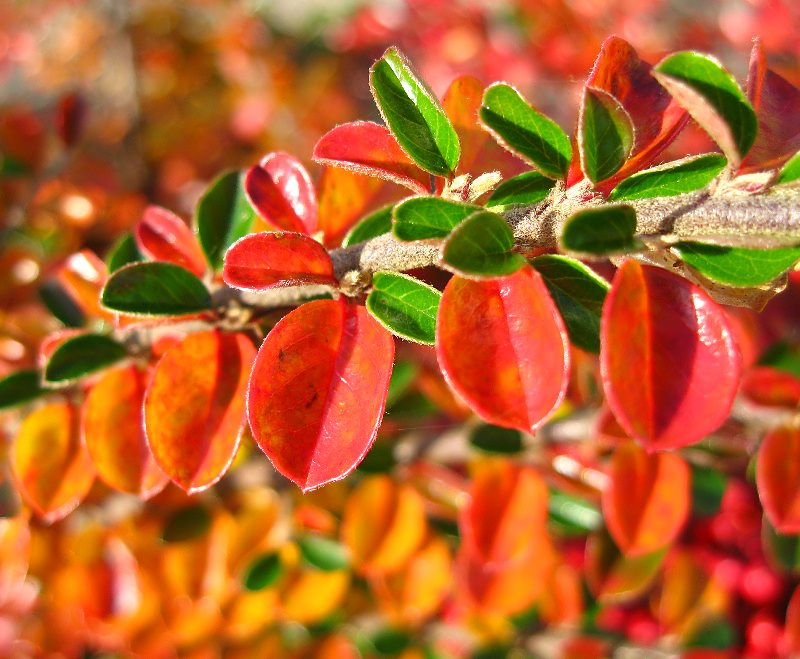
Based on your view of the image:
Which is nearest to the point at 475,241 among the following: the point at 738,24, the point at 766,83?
the point at 766,83

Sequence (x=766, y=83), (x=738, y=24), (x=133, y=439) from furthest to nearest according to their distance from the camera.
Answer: (x=738, y=24) → (x=133, y=439) → (x=766, y=83)

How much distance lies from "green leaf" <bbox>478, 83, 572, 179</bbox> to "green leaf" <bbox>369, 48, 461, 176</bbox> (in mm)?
34

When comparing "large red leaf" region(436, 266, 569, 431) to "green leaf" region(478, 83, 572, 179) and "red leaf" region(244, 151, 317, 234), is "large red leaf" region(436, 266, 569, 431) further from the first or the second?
"red leaf" region(244, 151, 317, 234)

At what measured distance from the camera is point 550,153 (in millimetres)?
465

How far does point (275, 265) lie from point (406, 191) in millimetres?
322

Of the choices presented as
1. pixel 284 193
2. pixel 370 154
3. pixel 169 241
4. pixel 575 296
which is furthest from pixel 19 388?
pixel 575 296

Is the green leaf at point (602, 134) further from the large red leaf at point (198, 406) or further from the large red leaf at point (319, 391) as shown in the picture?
the large red leaf at point (198, 406)

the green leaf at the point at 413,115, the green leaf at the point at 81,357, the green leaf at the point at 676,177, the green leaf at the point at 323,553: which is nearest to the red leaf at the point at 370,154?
the green leaf at the point at 413,115

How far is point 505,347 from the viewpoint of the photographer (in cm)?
44

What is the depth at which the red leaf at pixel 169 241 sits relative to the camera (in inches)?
26.1

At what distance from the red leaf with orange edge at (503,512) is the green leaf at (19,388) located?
1.76ft

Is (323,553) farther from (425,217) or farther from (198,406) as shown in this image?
(425,217)

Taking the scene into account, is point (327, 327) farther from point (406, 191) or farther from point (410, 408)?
point (410, 408)

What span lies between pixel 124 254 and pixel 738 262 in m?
0.59
